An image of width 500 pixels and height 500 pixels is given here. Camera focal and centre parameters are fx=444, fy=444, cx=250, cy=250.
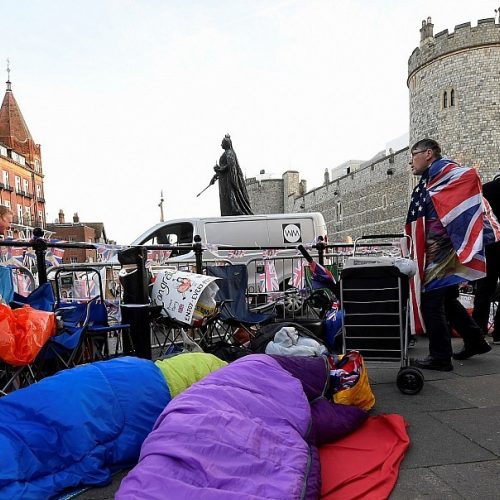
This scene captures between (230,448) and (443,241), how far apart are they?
9.41ft

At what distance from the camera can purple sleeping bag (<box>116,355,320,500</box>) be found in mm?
1627

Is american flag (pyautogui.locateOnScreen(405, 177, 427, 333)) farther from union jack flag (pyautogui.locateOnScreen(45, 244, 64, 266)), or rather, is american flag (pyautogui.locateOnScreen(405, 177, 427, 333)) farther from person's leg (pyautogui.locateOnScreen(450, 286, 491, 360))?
union jack flag (pyautogui.locateOnScreen(45, 244, 64, 266))

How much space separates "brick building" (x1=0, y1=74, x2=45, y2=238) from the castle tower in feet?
137

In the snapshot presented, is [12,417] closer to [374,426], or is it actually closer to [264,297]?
[374,426]

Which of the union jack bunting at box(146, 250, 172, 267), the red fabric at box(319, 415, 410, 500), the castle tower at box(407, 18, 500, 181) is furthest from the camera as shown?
the castle tower at box(407, 18, 500, 181)

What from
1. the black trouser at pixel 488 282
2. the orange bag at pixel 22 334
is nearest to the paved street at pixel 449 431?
the black trouser at pixel 488 282

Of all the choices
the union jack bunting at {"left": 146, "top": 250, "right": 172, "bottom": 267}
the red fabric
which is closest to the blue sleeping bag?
the red fabric

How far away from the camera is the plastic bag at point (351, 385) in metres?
2.91

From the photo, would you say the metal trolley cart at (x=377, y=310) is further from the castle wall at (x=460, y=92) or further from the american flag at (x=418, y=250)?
the castle wall at (x=460, y=92)

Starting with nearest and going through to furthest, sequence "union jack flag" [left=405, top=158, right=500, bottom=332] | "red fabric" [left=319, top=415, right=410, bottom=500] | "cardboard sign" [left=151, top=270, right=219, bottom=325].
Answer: "red fabric" [left=319, top=415, right=410, bottom=500], "union jack flag" [left=405, top=158, right=500, bottom=332], "cardboard sign" [left=151, top=270, right=219, bottom=325]

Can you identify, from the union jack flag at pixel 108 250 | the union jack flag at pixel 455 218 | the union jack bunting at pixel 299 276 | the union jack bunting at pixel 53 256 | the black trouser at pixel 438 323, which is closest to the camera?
the union jack flag at pixel 455 218

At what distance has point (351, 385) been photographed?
116 inches

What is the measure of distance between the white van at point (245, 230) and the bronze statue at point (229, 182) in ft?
4.42

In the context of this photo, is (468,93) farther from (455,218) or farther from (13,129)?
Result: (13,129)
